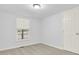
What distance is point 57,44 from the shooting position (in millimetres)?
2854

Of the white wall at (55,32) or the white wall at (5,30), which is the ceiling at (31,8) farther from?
the white wall at (55,32)

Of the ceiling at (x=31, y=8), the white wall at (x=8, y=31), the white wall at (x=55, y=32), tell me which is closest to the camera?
the ceiling at (x=31, y=8)

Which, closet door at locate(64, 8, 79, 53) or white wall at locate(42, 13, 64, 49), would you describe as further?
white wall at locate(42, 13, 64, 49)

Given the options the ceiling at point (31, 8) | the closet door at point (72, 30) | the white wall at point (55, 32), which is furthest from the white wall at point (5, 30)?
the closet door at point (72, 30)

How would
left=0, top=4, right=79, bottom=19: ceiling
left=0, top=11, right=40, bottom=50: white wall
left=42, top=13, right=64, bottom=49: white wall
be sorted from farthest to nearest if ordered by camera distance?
left=42, top=13, right=64, bottom=49: white wall → left=0, top=11, right=40, bottom=50: white wall → left=0, top=4, right=79, bottom=19: ceiling

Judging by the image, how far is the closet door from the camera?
213cm

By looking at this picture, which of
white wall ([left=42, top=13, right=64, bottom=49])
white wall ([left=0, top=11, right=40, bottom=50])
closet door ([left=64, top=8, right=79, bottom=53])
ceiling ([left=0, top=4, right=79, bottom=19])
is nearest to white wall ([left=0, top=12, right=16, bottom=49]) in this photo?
white wall ([left=0, top=11, right=40, bottom=50])

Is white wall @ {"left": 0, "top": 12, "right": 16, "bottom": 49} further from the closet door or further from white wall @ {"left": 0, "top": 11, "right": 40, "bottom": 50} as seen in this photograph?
the closet door

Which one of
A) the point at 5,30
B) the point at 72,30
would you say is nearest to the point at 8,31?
the point at 5,30

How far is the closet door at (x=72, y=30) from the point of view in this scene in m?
2.13

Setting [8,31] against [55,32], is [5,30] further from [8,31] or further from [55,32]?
[55,32]

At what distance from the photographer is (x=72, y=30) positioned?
228 cm
